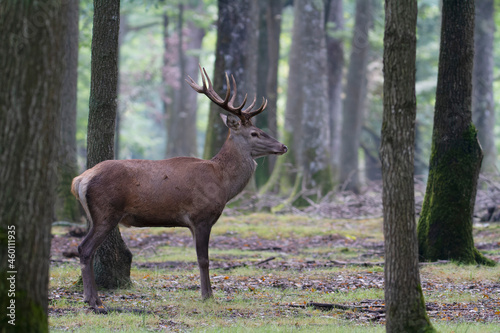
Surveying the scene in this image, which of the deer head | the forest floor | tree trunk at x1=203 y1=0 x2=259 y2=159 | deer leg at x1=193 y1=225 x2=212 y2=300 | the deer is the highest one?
tree trunk at x1=203 y1=0 x2=259 y2=159

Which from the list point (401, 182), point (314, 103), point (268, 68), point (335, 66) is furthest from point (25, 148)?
point (335, 66)

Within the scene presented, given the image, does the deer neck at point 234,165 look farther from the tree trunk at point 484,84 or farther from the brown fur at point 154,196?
the tree trunk at point 484,84

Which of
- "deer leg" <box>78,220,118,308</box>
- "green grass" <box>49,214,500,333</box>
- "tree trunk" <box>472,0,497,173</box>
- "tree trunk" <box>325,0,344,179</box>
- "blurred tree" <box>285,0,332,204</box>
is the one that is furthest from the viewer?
"tree trunk" <box>325,0,344,179</box>

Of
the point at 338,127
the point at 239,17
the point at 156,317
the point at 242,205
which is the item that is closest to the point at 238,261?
the point at 156,317

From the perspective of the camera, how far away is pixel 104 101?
8.20 m

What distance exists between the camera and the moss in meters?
9.92

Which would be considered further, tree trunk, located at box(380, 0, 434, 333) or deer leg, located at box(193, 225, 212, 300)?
deer leg, located at box(193, 225, 212, 300)

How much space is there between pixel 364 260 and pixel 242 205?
659 centimetres

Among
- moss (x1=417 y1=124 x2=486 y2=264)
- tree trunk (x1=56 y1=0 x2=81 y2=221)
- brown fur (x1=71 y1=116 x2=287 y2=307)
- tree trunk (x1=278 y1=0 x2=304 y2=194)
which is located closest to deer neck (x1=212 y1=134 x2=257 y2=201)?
brown fur (x1=71 y1=116 x2=287 y2=307)

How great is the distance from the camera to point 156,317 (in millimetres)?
6750

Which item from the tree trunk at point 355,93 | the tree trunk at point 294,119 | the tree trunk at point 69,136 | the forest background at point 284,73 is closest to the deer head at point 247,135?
the tree trunk at point 69,136

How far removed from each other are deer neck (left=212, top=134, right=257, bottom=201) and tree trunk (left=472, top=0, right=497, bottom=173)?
1886 cm

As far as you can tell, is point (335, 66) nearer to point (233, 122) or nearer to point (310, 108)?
point (310, 108)

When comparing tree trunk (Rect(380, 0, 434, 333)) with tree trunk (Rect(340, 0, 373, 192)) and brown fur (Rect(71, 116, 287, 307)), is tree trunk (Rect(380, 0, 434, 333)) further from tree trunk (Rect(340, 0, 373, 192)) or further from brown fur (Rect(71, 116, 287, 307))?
tree trunk (Rect(340, 0, 373, 192))
